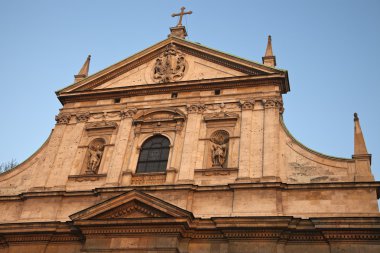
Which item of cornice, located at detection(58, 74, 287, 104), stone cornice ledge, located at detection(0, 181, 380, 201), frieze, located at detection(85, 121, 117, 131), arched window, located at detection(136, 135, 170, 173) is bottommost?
stone cornice ledge, located at detection(0, 181, 380, 201)

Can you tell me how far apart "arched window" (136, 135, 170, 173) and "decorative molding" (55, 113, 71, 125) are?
3.75 meters

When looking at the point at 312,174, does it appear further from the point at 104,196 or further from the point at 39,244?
the point at 39,244

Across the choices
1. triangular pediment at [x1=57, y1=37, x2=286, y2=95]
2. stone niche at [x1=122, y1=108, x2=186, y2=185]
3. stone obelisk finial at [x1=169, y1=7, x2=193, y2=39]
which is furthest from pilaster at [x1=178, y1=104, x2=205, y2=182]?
stone obelisk finial at [x1=169, y1=7, x2=193, y2=39]

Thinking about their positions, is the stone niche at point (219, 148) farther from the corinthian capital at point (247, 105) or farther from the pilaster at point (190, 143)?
the corinthian capital at point (247, 105)

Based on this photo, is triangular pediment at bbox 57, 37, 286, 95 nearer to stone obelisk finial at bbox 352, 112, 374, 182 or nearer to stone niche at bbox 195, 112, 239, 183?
stone niche at bbox 195, 112, 239, 183

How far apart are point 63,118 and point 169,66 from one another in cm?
482

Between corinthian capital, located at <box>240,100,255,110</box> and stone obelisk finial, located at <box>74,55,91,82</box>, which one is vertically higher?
stone obelisk finial, located at <box>74,55,91,82</box>

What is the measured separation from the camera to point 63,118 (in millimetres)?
20188

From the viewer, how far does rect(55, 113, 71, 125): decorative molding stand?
20094 mm

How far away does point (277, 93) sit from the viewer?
18.0 metres

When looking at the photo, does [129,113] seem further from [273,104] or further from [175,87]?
[273,104]

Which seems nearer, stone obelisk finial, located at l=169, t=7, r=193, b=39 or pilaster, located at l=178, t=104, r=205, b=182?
pilaster, located at l=178, t=104, r=205, b=182

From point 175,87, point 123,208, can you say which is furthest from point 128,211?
point 175,87

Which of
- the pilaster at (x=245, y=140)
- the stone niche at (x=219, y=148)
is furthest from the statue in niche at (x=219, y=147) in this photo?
the pilaster at (x=245, y=140)
